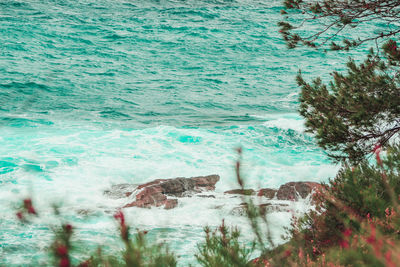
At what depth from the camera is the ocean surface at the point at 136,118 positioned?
8367 millimetres

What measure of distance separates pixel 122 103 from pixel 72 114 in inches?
125

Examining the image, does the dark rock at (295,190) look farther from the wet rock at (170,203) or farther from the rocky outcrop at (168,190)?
the wet rock at (170,203)

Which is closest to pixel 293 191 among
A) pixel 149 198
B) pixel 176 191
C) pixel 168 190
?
pixel 176 191

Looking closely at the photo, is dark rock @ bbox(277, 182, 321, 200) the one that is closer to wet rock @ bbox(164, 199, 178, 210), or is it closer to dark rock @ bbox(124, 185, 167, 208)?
wet rock @ bbox(164, 199, 178, 210)

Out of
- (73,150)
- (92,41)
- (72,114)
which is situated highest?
(92,41)

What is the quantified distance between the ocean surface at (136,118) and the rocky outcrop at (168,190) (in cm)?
30

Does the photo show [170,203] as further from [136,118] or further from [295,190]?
[136,118]

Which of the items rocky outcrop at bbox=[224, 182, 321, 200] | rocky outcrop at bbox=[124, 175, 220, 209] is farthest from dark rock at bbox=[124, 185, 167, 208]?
rocky outcrop at bbox=[224, 182, 321, 200]

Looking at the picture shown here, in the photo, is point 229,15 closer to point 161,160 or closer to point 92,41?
point 92,41

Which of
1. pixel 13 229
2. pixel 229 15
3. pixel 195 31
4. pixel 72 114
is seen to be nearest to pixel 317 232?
pixel 13 229

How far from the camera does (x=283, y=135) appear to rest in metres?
16.6

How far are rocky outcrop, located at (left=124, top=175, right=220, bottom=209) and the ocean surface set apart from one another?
0.30 metres

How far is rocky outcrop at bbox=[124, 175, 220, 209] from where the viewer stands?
9.26 meters

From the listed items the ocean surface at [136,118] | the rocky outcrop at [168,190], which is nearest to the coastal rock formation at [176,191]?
the rocky outcrop at [168,190]
